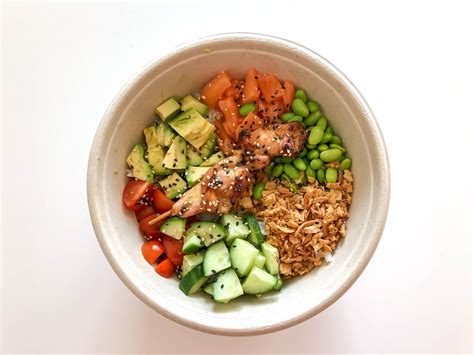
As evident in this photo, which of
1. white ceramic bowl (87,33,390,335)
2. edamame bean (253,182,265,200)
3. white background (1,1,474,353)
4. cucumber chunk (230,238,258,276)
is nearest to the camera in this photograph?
white ceramic bowl (87,33,390,335)

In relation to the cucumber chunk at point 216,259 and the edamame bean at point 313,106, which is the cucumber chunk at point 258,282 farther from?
the edamame bean at point 313,106

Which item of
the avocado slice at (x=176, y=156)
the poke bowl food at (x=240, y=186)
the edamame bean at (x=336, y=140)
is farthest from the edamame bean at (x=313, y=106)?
the avocado slice at (x=176, y=156)

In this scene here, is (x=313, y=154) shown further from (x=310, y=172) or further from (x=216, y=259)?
(x=216, y=259)

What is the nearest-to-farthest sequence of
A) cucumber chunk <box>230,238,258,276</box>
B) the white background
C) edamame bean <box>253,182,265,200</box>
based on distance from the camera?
cucumber chunk <box>230,238,258,276</box>
edamame bean <box>253,182,265,200</box>
the white background

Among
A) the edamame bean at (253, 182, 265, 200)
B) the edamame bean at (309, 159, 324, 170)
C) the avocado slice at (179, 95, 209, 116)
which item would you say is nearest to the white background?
the avocado slice at (179, 95, 209, 116)

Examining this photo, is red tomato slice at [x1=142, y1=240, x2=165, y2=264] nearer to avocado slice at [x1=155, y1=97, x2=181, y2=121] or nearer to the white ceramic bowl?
the white ceramic bowl

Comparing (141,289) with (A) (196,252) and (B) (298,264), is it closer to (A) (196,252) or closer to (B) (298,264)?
(A) (196,252)

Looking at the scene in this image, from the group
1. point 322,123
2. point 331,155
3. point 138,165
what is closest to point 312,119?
point 322,123

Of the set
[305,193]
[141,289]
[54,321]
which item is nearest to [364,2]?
[305,193]
